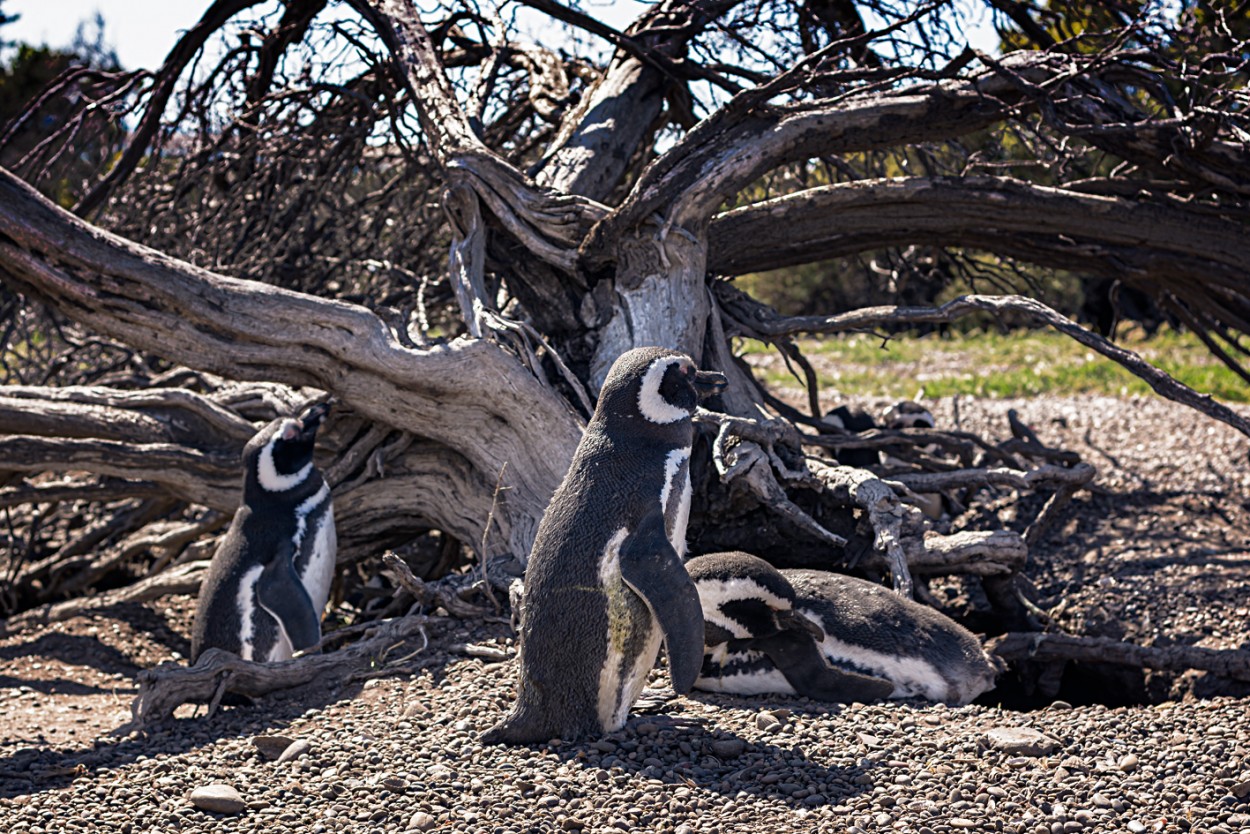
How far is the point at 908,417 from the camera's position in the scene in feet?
23.7

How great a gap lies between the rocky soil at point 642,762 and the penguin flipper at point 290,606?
0.56 metres

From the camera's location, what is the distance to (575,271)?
5.66m

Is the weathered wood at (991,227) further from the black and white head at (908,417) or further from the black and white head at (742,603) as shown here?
the black and white head at (742,603)

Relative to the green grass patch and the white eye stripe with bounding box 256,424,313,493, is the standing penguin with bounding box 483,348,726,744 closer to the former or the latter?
the white eye stripe with bounding box 256,424,313,493

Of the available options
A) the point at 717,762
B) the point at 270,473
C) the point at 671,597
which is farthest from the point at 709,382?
the point at 270,473

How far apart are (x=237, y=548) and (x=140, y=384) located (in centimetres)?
239

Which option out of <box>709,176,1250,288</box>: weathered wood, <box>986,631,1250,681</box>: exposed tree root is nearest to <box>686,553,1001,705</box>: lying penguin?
<box>986,631,1250,681</box>: exposed tree root

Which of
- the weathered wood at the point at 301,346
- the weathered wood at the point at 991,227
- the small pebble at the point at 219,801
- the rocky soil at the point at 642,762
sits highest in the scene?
the weathered wood at the point at 991,227

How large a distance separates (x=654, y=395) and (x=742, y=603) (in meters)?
0.95

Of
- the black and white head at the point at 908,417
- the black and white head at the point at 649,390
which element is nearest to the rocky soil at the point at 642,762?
the black and white head at the point at 649,390

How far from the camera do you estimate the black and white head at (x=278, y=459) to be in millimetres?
5324

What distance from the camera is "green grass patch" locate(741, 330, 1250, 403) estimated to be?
10766 millimetres

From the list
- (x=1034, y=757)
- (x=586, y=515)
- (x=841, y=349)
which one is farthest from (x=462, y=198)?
(x=841, y=349)

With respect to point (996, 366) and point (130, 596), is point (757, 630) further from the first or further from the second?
point (996, 366)
